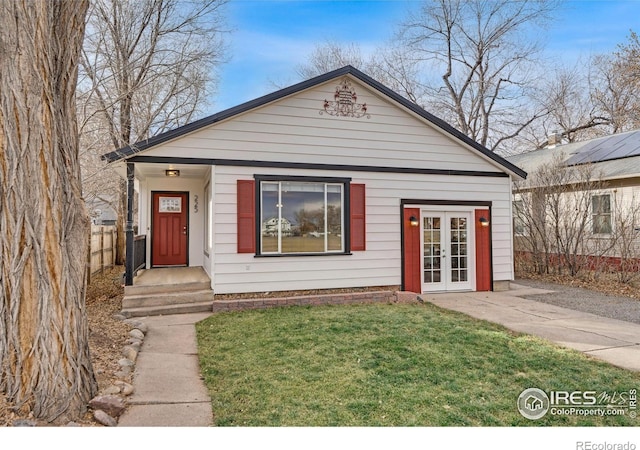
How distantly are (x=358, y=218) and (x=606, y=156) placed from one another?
31.9 ft

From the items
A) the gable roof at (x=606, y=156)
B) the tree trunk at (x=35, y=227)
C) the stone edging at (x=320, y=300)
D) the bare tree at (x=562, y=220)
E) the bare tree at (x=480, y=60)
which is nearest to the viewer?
the tree trunk at (x=35, y=227)

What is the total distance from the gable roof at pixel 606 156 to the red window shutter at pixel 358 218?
6428mm

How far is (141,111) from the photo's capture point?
38.8ft

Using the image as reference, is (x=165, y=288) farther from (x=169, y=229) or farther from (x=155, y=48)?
(x=155, y=48)

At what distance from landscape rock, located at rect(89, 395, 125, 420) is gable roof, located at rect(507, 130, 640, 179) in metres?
11.5

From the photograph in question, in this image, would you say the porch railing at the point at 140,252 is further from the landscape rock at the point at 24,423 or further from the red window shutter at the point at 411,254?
the red window shutter at the point at 411,254

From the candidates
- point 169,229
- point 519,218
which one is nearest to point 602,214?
point 519,218

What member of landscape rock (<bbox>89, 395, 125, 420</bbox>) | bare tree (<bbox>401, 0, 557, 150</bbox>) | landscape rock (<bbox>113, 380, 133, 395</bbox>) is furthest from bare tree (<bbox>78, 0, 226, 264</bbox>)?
bare tree (<bbox>401, 0, 557, 150</bbox>)

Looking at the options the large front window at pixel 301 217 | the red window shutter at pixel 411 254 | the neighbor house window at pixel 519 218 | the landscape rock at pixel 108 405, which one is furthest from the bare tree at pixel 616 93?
the landscape rock at pixel 108 405

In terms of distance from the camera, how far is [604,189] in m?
10.8

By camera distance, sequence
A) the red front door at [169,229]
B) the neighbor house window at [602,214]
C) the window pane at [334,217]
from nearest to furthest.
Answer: the window pane at [334,217], the red front door at [169,229], the neighbor house window at [602,214]

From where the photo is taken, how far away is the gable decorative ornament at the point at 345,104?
25.5 ft

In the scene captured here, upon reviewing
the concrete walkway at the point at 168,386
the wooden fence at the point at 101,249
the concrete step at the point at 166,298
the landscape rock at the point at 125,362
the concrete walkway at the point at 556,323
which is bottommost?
the concrete walkway at the point at 168,386

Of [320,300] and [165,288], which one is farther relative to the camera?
[320,300]
